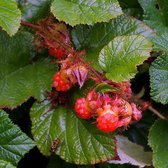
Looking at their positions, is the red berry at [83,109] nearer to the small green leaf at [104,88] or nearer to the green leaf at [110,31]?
the small green leaf at [104,88]

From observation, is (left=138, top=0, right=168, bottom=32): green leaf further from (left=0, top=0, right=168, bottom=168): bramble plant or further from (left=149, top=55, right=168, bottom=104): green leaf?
(left=149, top=55, right=168, bottom=104): green leaf

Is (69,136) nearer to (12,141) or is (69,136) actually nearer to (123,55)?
(12,141)

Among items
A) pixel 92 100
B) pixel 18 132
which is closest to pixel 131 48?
pixel 92 100

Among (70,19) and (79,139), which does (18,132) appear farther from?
(70,19)

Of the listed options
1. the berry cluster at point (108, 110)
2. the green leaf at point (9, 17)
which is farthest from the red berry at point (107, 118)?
the green leaf at point (9, 17)

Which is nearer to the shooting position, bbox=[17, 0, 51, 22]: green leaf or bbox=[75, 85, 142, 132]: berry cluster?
bbox=[75, 85, 142, 132]: berry cluster

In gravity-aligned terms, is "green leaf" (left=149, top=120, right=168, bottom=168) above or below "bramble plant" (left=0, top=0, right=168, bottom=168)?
below

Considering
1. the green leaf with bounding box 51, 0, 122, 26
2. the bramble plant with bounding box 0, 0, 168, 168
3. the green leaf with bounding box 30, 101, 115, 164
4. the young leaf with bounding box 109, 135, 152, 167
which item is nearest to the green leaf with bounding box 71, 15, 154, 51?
the bramble plant with bounding box 0, 0, 168, 168
